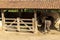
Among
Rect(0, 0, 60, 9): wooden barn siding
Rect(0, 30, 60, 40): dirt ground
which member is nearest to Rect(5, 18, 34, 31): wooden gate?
Rect(0, 30, 60, 40): dirt ground

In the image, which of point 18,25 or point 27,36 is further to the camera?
point 18,25

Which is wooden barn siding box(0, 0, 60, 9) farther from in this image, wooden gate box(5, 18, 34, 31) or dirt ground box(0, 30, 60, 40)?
dirt ground box(0, 30, 60, 40)

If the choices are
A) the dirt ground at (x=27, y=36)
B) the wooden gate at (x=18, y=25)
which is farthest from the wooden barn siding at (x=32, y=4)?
the dirt ground at (x=27, y=36)

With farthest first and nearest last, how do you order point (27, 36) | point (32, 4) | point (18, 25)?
point (18, 25) < point (32, 4) < point (27, 36)

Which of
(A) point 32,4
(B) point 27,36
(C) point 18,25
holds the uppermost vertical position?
(A) point 32,4

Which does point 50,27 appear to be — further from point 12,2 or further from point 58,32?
point 12,2

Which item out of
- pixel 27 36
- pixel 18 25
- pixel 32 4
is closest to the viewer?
pixel 27 36

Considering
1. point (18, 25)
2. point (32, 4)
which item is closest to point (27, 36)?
point (18, 25)

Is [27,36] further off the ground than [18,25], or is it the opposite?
[18,25]

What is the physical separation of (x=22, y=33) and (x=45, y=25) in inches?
82.3

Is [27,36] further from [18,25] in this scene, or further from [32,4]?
[32,4]

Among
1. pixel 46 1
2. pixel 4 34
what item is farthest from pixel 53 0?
pixel 4 34

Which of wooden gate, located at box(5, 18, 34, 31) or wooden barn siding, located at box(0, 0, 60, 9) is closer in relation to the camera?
wooden barn siding, located at box(0, 0, 60, 9)

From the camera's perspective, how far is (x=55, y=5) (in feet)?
58.4
